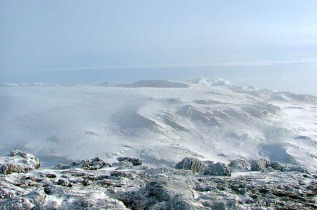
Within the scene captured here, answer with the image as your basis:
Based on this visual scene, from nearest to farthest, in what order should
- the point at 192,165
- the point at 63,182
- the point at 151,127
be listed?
1. the point at 63,182
2. the point at 192,165
3. the point at 151,127

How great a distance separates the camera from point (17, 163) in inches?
551

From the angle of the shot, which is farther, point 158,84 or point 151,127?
point 158,84

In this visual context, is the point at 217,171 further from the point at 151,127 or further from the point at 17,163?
the point at 151,127

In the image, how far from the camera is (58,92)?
62.5 metres

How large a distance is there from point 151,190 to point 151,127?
32072 millimetres

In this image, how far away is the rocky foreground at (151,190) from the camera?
879 centimetres

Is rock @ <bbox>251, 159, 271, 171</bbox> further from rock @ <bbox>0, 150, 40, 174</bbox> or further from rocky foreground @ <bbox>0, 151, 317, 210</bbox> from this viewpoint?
rock @ <bbox>0, 150, 40, 174</bbox>

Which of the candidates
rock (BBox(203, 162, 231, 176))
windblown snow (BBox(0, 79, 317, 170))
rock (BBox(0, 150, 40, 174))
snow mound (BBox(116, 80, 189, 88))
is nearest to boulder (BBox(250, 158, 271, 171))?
rock (BBox(203, 162, 231, 176))

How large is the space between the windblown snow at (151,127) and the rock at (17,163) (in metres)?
15.6

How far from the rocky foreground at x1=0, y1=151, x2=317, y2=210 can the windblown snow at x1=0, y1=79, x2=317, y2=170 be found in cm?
1853

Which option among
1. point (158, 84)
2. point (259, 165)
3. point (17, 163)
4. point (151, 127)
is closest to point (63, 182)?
point (17, 163)

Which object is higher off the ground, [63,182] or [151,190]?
[151,190]

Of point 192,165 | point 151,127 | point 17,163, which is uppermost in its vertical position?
point 17,163

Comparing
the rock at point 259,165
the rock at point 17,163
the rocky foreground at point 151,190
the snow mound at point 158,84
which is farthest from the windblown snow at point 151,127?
the snow mound at point 158,84
